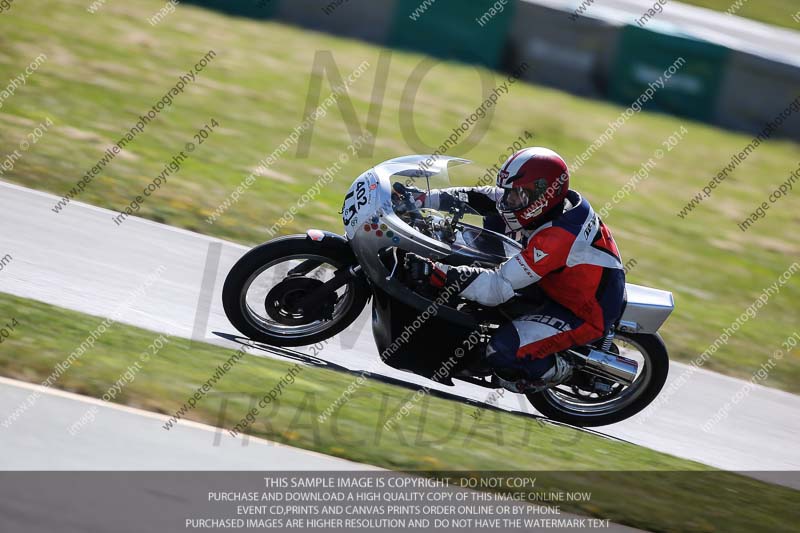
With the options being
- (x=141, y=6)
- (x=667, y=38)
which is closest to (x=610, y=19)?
(x=667, y=38)

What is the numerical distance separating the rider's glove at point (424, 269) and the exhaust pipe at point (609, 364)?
1.07 metres

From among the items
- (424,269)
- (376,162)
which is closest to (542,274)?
(424,269)

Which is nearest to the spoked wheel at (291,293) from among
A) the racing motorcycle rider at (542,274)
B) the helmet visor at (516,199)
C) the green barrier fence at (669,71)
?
the racing motorcycle rider at (542,274)

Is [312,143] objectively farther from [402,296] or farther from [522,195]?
[522,195]

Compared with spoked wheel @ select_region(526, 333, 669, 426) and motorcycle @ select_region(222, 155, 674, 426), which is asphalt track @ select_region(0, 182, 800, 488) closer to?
spoked wheel @ select_region(526, 333, 669, 426)

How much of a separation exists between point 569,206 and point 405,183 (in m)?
1.09

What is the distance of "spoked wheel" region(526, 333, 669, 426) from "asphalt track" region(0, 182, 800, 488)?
0.16 metres

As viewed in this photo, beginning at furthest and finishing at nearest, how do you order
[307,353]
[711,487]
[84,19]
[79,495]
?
[84,19], [307,353], [711,487], [79,495]

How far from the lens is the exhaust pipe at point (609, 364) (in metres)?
6.35

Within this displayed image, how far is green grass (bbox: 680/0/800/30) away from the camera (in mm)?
23562


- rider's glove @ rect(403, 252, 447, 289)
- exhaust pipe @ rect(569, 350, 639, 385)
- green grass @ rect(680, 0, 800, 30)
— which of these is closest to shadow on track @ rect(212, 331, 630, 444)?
exhaust pipe @ rect(569, 350, 639, 385)

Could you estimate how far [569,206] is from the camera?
20.4 ft

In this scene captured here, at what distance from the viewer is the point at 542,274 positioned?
5.87 m

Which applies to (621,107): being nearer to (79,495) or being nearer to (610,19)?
(610,19)
